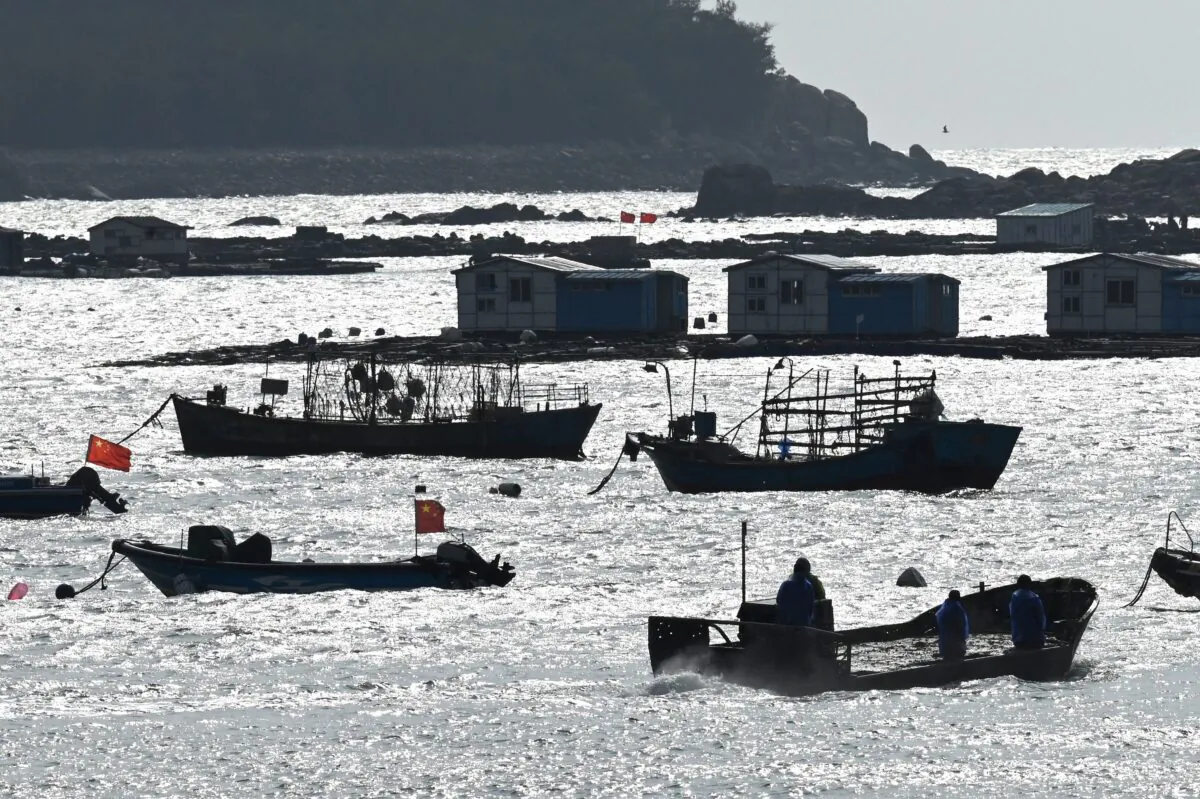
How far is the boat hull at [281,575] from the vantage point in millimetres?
42031

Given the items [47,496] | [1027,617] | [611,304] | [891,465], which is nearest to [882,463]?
[891,465]

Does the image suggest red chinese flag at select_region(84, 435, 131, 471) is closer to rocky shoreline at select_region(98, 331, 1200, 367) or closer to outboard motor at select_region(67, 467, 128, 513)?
outboard motor at select_region(67, 467, 128, 513)

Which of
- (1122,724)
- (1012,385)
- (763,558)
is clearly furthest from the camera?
(1012,385)

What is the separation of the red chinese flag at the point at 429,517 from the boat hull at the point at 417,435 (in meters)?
17.7

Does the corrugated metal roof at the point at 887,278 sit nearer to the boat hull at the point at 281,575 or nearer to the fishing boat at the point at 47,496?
the fishing boat at the point at 47,496

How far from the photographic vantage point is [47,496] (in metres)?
51.6

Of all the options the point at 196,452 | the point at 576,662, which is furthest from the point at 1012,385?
the point at 576,662

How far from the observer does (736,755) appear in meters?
31.3

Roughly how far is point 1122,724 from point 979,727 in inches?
86.1

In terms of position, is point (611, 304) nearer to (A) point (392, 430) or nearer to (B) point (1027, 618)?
(A) point (392, 430)

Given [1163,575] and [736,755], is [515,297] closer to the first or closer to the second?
[1163,575]

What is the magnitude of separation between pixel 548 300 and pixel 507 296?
1964 millimetres

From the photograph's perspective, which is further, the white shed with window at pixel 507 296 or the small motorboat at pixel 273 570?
the white shed with window at pixel 507 296

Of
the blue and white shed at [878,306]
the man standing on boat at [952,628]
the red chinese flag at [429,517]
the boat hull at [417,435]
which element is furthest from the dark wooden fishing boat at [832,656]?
the blue and white shed at [878,306]
